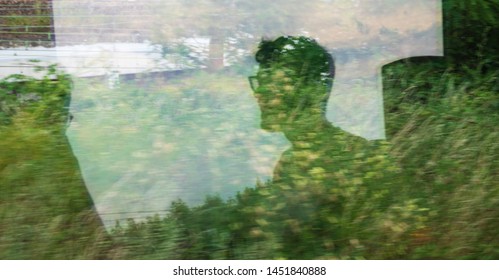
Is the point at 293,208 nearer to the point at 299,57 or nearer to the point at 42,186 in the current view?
the point at 299,57

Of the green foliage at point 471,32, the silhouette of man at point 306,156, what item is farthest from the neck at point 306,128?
the green foliage at point 471,32

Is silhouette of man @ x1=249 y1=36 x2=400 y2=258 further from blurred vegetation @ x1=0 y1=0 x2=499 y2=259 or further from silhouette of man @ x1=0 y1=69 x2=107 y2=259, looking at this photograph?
silhouette of man @ x1=0 y1=69 x2=107 y2=259

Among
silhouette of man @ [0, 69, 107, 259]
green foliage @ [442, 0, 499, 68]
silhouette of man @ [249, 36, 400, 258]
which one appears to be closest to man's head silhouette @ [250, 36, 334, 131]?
silhouette of man @ [249, 36, 400, 258]

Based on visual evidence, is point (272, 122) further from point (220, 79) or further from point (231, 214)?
point (231, 214)

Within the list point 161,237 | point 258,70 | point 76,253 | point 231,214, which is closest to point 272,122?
point 258,70

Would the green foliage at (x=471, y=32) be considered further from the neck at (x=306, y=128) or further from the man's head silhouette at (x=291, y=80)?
the neck at (x=306, y=128)

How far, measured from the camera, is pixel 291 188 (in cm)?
353

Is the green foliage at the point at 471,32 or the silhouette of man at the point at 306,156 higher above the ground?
the green foliage at the point at 471,32

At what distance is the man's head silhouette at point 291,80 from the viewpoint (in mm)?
3980

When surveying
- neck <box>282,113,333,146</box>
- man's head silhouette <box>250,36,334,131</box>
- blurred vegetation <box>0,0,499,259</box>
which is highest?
man's head silhouette <box>250,36,334,131</box>

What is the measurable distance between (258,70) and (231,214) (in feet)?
3.57

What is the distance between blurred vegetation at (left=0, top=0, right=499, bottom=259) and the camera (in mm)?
3318

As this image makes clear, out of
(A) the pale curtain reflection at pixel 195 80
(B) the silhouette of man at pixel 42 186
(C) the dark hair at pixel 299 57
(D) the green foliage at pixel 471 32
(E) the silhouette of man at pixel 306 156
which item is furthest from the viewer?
(D) the green foliage at pixel 471 32

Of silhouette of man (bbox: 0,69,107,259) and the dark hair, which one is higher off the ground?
the dark hair
